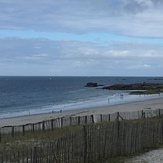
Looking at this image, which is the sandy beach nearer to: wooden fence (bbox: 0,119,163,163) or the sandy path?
wooden fence (bbox: 0,119,163,163)

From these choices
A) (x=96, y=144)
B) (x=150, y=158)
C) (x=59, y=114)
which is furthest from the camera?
(x=59, y=114)

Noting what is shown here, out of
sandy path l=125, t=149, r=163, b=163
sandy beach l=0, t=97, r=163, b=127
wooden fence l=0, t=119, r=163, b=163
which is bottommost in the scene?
sandy beach l=0, t=97, r=163, b=127

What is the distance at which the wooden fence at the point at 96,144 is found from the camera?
369 inches

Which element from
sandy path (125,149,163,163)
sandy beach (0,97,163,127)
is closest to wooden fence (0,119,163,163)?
sandy path (125,149,163,163)

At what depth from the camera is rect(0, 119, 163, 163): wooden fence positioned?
9.38 meters

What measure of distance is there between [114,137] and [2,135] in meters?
8.00

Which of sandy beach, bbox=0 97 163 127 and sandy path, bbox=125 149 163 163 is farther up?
sandy path, bbox=125 149 163 163

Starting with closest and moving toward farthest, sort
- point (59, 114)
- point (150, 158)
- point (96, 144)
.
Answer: point (96, 144)
point (150, 158)
point (59, 114)

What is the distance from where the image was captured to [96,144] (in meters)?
11.5

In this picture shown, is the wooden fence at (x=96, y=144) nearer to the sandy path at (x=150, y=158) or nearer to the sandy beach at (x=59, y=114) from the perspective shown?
the sandy path at (x=150, y=158)

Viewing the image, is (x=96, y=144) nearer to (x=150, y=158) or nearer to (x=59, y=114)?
(x=150, y=158)

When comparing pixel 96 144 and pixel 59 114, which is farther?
pixel 59 114

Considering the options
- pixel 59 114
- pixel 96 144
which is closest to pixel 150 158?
pixel 96 144

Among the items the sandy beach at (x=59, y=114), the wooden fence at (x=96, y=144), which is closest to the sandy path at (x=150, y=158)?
the wooden fence at (x=96, y=144)
